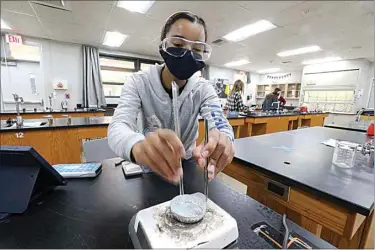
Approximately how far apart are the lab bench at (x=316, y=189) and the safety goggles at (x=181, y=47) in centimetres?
61

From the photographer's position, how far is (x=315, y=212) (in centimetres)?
73

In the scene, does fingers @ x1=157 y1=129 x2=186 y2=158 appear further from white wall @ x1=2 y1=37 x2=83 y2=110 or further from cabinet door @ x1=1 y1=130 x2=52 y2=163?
white wall @ x1=2 y1=37 x2=83 y2=110

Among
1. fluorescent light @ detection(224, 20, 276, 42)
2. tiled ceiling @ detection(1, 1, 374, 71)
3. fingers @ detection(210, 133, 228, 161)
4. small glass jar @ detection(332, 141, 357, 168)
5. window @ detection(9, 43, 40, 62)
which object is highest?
fluorescent light @ detection(224, 20, 276, 42)

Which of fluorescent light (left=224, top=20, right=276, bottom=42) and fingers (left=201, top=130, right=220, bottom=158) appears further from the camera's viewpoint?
fluorescent light (left=224, top=20, right=276, bottom=42)

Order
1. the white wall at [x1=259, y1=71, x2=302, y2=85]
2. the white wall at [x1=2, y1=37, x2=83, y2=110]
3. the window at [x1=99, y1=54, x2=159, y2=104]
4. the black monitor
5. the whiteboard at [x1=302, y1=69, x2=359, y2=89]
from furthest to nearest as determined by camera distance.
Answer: the white wall at [x1=259, y1=71, x2=302, y2=85] → the whiteboard at [x1=302, y1=69, x2=359, y2=89] → the window at [x1=99, y1=54, x2=159, y2=104] → the white wall at [x1=2, y1=37, x2=83, y2=110] → the black monitor

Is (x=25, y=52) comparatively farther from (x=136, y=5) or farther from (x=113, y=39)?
(x=136, y=5)

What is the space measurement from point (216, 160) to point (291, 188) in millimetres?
487

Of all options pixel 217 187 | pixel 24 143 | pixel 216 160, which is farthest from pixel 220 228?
pixel 24 143

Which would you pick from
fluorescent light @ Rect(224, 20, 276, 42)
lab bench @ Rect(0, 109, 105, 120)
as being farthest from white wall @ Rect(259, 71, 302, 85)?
lab bench @ Rect(0, 109, 105, 120)

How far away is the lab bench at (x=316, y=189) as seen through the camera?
0.65 metres

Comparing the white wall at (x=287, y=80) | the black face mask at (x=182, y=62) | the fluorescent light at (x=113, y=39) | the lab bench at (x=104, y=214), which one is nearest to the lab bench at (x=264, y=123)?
the black face mask at (x=182, y=62)

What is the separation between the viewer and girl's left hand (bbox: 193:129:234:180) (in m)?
0.48

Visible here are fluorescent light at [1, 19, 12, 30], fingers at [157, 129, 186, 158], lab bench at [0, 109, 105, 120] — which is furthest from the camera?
fluorescent light at [1, 19, 12, 30]

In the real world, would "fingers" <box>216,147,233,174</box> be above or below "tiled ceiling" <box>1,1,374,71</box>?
below
